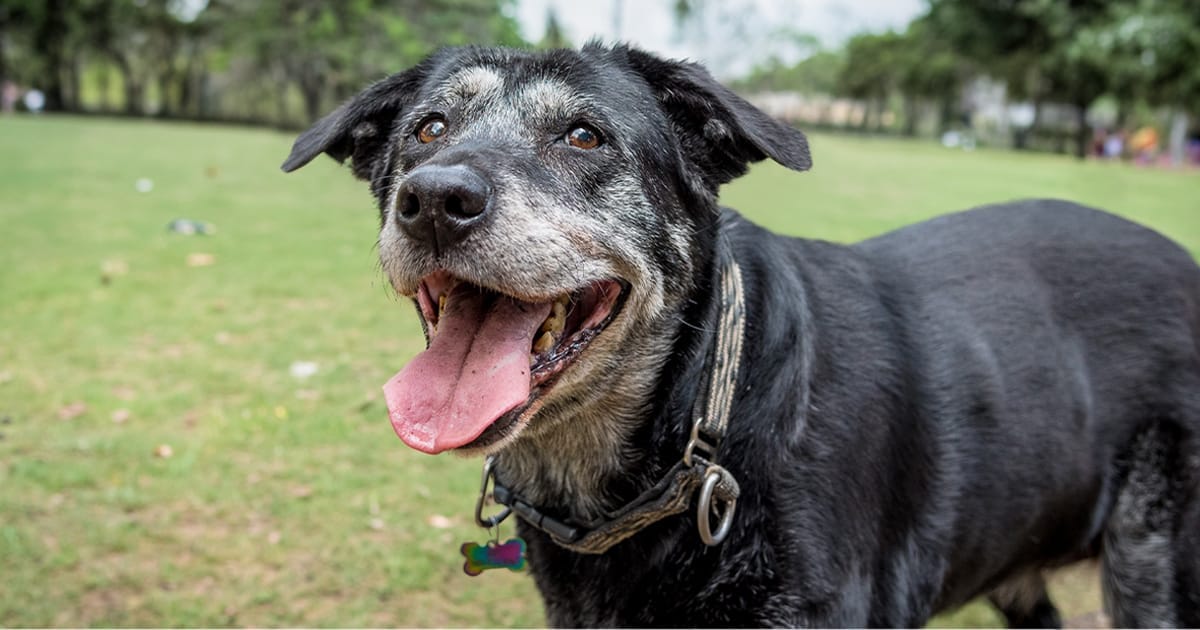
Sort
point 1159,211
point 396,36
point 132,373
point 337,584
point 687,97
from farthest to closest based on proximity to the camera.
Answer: point 396,36
point 1159,211
point 132,373
point 337,584
point 687,97

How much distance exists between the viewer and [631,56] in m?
3.08

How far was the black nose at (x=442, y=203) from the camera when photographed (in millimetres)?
2414

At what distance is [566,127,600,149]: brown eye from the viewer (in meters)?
2.90

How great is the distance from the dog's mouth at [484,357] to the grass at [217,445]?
37cm

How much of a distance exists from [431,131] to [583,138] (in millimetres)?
502

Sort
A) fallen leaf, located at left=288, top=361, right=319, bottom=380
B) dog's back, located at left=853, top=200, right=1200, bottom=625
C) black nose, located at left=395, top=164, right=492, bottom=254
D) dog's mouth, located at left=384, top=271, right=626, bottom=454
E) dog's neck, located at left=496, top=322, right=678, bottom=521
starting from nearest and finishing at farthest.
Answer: black nose, located at left=395, top=164, right=492, bottom=254 → dog's mouth, located at left=384, top=271, right=626, bottom=454 → dog's neck, located at left=496, top=322, right=678, bottom=521 → dog's back, located at left=853, top=200, right=1200, bottom=625 → fallen leaf, located at left=288, top=361, right=319, bottom=380

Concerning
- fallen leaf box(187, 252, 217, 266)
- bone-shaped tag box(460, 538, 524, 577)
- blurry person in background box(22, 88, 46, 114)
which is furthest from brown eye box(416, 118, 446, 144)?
blurry person in background box(22, 88, 46, 114)

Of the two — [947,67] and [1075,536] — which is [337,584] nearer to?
[1075,536]

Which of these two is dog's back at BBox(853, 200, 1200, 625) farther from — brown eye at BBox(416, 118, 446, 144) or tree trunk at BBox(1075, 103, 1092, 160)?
tree trunk at BBox(1075, 103, 1092, 160)

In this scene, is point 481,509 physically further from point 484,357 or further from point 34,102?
point 34,102

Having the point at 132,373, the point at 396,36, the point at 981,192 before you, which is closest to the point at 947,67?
the point at 396,36

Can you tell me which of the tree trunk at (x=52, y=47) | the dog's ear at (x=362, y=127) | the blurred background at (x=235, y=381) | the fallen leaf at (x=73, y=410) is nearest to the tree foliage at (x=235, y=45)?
the tree trunk at (x=52, y=47)

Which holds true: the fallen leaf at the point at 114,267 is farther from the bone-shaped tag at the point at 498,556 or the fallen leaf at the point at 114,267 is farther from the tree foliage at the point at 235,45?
the tree foliage at the point at 235,45

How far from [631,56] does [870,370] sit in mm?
1233
